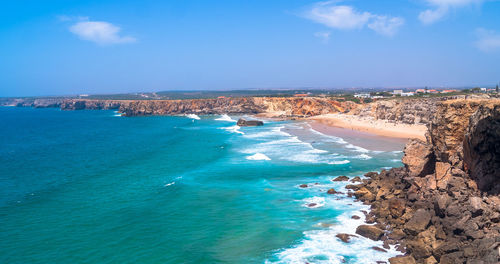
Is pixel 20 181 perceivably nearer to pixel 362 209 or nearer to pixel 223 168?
pixel 223 168

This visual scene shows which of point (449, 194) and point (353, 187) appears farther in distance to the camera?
point (353, 187)

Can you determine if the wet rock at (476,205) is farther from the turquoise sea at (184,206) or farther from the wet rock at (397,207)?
the turquoise sea at (184,206)

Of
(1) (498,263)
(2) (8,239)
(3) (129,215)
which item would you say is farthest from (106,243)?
(1) (498,263)

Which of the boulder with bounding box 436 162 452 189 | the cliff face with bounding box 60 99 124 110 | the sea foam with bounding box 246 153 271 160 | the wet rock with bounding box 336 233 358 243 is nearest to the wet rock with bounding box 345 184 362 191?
the boulder with bounding box 436 162 452 189

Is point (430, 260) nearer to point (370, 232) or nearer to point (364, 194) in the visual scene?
point (370, 232)

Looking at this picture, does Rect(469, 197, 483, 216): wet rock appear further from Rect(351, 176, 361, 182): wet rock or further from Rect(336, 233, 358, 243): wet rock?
Rect(351, 176, 361, 182): wet rock

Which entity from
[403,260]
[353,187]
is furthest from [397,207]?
[353,187]
